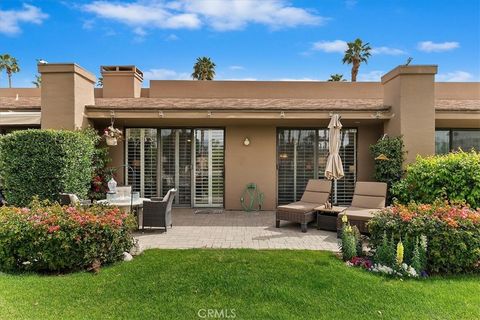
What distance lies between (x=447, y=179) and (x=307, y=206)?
402 centimetres

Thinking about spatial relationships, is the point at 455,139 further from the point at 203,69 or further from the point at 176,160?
the point at 203,69

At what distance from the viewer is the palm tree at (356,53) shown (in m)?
32.6

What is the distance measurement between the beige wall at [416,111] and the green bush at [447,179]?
136 centimetres

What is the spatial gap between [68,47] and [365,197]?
Result: 597 inches

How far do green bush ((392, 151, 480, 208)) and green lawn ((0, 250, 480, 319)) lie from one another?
3737mm

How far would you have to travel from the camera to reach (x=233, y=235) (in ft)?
28.6

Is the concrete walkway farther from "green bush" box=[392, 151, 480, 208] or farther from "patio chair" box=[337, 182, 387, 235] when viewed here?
"green bush" box=[392, 151, 480, 208]

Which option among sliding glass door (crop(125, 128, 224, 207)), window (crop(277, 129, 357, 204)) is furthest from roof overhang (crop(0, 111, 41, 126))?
window (crop(277, 129, 357, 204))

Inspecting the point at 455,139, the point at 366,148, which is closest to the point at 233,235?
the point at 366,148

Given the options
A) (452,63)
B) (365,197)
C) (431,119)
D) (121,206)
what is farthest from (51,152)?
(452,63)

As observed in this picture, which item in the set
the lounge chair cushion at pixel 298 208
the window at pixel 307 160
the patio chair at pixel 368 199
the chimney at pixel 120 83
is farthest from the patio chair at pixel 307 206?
the chimney at pixel 120 83

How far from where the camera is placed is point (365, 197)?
32.2 ft

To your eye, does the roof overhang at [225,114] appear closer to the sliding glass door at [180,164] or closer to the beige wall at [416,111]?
the beige wall at [416,111]

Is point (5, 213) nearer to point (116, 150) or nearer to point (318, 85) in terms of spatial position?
point (116, 150)
